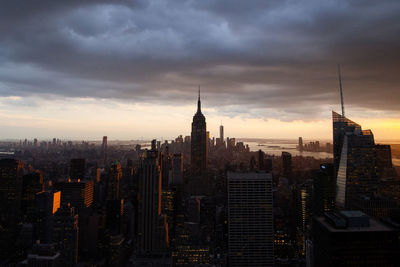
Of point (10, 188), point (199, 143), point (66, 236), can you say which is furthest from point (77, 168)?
point (199, 143)

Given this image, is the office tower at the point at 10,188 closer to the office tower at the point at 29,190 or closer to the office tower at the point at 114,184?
the office tower at the point at 29,190

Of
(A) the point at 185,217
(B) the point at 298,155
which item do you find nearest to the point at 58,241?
(A) the point at 185,217

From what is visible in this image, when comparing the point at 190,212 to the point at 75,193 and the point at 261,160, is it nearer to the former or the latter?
the point at 75,193

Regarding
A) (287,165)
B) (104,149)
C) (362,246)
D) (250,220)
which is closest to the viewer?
(362,246)

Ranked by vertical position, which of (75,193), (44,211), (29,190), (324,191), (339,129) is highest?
(339,129)

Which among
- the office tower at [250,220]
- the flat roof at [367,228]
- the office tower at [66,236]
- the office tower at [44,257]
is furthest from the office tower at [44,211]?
the flat roof at [367,228]

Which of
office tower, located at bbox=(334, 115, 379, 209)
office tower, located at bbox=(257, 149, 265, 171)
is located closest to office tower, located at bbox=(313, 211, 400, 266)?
office tower, located at bbox=(334, 115, 379, 209)
